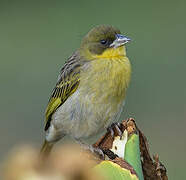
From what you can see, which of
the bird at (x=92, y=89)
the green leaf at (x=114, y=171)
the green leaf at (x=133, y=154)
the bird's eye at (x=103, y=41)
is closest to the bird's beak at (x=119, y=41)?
the bird at (x=92, y=89)

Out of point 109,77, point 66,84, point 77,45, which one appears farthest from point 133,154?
point 77,45

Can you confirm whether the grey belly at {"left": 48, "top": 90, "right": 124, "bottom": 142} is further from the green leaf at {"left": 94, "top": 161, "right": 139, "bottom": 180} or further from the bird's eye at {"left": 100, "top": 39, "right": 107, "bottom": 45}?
the green leaf at {"left": 94, "top": 161, "right": 139, "bottom": 180}

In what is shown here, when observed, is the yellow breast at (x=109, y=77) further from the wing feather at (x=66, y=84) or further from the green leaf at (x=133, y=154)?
the green leaf at (x=133, y=154)

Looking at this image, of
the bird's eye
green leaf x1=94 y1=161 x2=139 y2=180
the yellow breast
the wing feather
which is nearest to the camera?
green leaf x1=94 y1=161 x2=139 y2=180

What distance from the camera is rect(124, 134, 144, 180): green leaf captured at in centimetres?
162

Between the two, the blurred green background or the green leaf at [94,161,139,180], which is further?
the blurred green background

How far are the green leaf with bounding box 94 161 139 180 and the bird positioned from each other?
2694mm

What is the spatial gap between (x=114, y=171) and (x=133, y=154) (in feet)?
0.94

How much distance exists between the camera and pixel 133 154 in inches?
67.5

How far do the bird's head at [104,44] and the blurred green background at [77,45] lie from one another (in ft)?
5.29

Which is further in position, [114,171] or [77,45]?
[77,45]

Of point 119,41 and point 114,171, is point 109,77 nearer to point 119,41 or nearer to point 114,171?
point 119,41

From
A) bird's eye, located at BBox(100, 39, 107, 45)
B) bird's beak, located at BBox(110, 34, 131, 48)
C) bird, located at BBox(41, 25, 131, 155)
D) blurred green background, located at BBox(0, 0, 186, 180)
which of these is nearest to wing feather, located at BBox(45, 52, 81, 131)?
bird, located at BBox(41, 25, 131, 155)

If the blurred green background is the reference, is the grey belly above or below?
above
